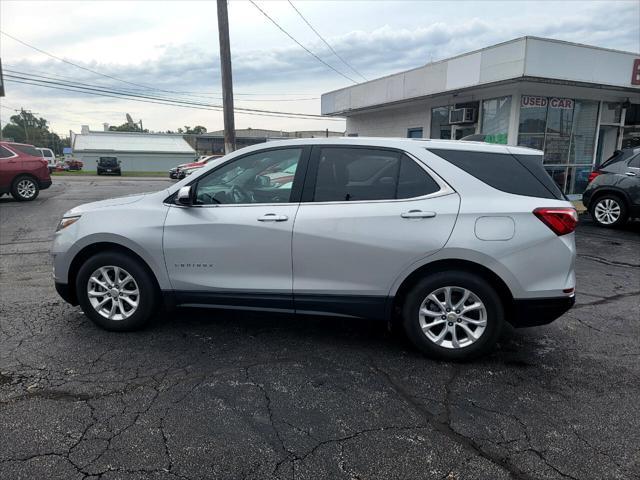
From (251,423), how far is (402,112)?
15333 mm

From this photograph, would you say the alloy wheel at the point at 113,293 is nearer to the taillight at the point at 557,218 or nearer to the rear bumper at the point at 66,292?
A: the rear bumper at the point at 66,292

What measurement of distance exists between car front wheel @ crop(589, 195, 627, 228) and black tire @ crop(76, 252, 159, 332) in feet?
32.0

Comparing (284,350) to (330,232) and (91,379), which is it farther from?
(91,379)

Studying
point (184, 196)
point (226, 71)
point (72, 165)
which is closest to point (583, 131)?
point (226, 71)

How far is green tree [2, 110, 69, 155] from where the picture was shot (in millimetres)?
94938

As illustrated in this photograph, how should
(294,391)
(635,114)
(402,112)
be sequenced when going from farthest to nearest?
(402,112) → (635,114) → (294,391)

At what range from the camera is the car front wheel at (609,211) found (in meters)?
10.0

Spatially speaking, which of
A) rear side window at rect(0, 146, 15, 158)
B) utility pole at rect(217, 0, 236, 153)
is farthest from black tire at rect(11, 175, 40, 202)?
utility pole at rect(217, 0, 236, 153)

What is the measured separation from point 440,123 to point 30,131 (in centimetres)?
10594

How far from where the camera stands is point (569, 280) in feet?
12.0

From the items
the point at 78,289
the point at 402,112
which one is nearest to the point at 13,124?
the point at 402,112

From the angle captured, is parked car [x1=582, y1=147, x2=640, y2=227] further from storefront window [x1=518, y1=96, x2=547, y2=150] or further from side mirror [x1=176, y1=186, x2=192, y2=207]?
side mirror [x1=176, y1=186, x2=192, y2=207]

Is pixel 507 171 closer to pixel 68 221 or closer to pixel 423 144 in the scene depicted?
pixel 423 144

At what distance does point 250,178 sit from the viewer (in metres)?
4.11
